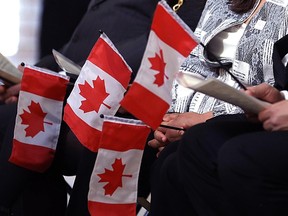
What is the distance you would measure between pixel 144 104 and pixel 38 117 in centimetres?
47

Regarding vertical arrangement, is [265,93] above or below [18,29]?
above

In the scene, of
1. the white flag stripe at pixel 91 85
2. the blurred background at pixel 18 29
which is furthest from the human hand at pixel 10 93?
the blurred background at pixel 18 29

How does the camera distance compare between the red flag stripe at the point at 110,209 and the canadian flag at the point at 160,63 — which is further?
the red flag stripe at the point at 110,209

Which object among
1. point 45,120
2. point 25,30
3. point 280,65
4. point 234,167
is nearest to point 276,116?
point 234,167

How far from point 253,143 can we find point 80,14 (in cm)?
181

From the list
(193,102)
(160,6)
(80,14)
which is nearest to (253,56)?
(193,102)

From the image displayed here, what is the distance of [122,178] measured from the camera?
1520 mm

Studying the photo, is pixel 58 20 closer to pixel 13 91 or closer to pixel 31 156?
pixel 13 91

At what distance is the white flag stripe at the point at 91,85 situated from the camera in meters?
1.54

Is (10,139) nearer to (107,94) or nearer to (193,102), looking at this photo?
(107,94)

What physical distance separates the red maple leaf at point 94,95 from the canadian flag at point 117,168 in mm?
82

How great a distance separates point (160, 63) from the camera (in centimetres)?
130

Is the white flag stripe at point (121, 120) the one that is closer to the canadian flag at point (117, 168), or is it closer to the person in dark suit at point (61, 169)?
the canadian flag at point (117, 168)

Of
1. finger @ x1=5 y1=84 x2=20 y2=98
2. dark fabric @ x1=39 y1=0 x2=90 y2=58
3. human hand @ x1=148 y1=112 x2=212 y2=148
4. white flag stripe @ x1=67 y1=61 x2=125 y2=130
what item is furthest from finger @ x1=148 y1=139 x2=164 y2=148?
dark fabric @ x1=39 y1=0 x2=90 y2=58
